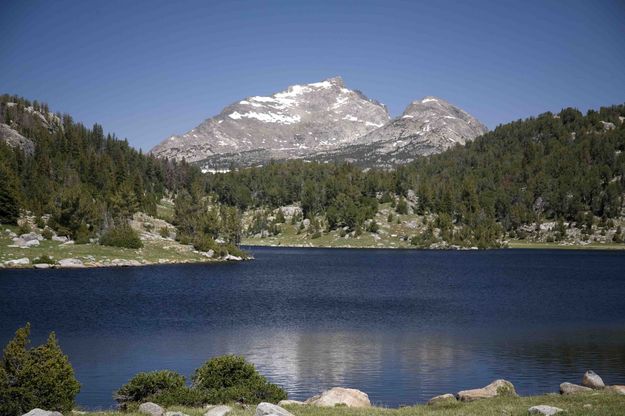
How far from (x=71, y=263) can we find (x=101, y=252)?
1076cm

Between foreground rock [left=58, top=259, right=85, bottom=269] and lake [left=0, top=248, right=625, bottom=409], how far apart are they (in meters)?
5.26

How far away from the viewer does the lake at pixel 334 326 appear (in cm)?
3847

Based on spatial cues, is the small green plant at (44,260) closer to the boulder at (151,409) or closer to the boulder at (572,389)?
the boulder at (151,409)

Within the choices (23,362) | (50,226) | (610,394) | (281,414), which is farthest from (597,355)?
(50,226)

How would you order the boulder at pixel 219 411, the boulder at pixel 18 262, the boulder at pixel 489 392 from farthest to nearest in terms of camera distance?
the boulder at pixel 18 262 < the boulder at pixel 489 392 < the boulder at pixel 219 411

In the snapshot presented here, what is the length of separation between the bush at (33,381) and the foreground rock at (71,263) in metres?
89.7

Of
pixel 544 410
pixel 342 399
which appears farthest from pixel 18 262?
pixel 544 410

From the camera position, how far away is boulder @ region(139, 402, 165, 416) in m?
23.8

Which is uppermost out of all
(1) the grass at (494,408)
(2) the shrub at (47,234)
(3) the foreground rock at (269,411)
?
(2) the shrub at (47,234)

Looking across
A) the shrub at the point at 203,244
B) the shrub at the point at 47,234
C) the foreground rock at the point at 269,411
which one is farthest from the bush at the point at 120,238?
the foreground rock at the point at 269,411

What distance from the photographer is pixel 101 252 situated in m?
120

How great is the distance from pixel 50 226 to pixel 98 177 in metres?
66.2

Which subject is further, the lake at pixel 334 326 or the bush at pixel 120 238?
the bush at pixel 120 238

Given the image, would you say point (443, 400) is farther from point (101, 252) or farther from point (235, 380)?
point (101, 252)
